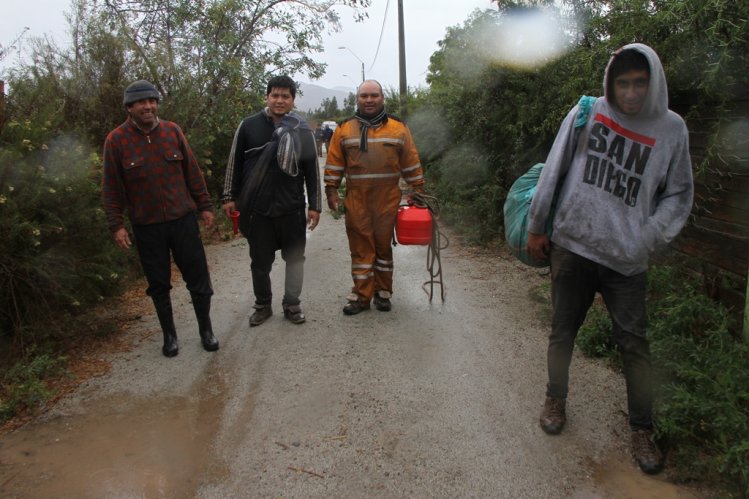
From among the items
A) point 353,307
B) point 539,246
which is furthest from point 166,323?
point 539,246

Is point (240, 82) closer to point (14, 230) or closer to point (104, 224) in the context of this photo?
point (104, 224)

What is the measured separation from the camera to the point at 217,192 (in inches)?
397

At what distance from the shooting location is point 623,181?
2746 millimetres

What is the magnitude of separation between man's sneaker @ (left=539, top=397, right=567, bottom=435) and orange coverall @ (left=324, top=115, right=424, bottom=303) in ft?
7.33

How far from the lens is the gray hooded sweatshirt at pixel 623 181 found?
269 cm

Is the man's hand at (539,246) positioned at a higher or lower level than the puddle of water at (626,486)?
higher

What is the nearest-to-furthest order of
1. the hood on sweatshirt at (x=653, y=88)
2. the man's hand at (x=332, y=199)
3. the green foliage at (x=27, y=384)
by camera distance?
the hood on sweatshirt at (x=653, y=88), the green foliage at (x=27, y=384), the man's hand at (x=332, y=199)

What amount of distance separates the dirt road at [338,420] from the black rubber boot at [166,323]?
86 millimetres

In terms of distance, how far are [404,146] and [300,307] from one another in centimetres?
176

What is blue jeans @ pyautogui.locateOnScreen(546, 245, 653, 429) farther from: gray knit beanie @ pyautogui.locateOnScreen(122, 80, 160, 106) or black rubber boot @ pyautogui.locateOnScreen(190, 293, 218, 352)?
gray knit beanie @ pyautogui.locateOnScreen(122, 80, 160, 106)

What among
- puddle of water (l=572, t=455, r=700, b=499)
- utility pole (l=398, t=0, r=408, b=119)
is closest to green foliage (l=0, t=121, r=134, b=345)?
puddle of water (l=572, t=455, r=700, b=499)

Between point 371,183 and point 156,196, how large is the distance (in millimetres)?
1761

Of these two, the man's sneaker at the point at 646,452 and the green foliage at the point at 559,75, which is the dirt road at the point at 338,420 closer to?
the man's sneaker at the point at 646,452

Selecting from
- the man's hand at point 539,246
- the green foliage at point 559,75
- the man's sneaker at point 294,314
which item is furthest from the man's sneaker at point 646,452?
the man's sneaker at point 294,314
